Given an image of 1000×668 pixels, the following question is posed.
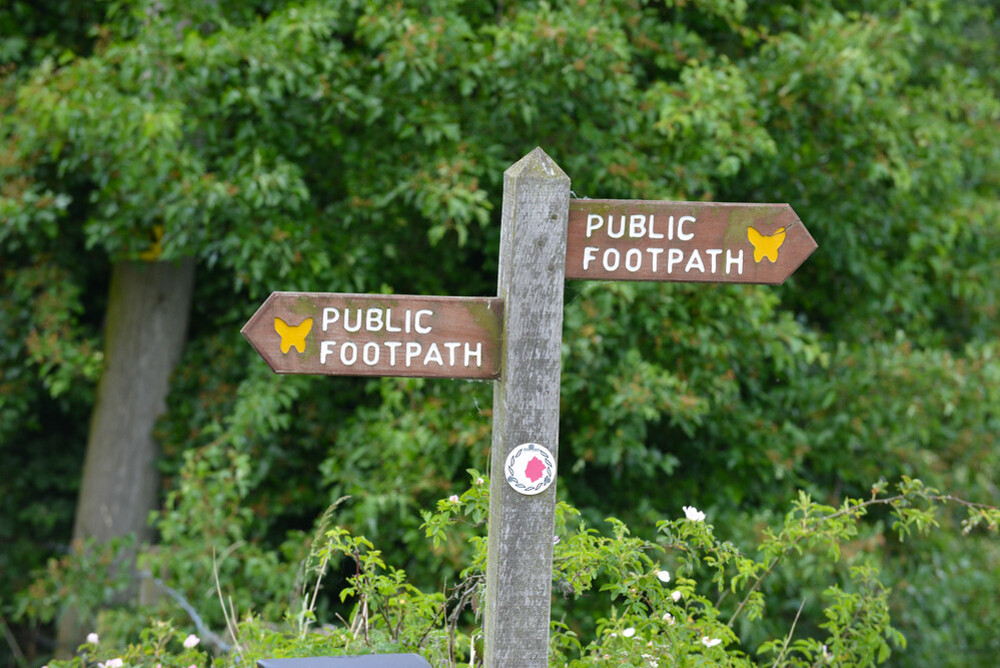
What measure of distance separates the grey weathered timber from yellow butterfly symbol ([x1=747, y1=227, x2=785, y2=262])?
0.45 meters

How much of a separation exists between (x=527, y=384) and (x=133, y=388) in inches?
169

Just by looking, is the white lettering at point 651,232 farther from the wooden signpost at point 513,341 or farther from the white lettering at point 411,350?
the white lettering at point 411,350

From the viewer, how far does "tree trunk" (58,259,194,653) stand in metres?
5.81

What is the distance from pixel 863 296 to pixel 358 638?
168 inches

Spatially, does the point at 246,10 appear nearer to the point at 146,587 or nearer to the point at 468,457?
the point at 468,457

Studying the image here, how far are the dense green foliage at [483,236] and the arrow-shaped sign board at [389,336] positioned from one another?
76.4 inches

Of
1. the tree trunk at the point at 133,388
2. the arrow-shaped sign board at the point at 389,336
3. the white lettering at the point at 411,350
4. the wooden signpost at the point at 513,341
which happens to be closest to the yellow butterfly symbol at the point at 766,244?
the wooden signpost at the point at 513,341

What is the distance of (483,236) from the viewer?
5238mm

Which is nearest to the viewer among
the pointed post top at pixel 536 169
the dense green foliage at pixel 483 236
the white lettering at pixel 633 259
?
the pointed post top at pixel 536 169

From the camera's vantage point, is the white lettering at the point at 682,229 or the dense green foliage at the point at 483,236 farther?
the dense green foliage at the point at 483,236

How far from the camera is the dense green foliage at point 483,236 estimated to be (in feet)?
14.7

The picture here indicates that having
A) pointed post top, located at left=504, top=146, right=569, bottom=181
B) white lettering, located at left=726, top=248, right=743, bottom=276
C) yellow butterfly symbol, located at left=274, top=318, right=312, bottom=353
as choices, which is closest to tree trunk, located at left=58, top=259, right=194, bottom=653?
yellow butterfly symbol, located at left=274, top=318, right=312, bottom=353

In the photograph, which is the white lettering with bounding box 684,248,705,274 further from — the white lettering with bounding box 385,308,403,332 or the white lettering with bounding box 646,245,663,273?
the white lettering with bounding box 385,308,403,332

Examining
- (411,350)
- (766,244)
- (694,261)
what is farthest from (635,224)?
(411,350)
